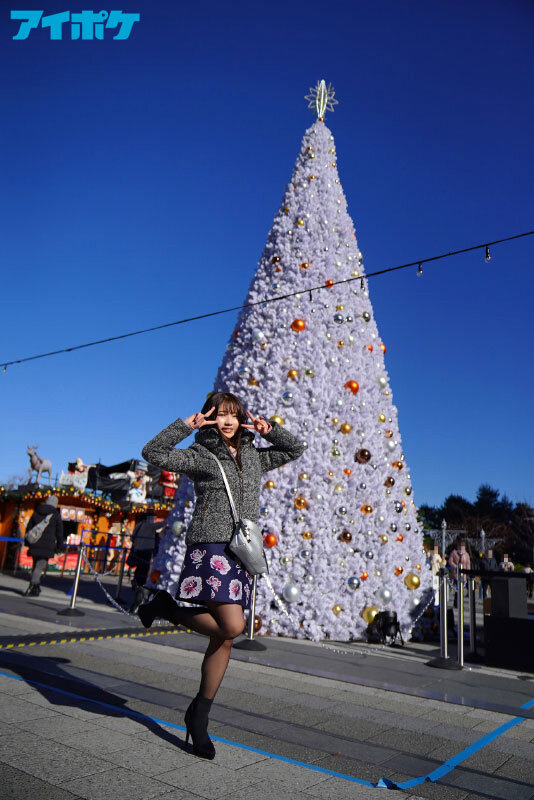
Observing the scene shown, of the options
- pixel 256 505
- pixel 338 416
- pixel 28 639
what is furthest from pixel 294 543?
pixel 256 505

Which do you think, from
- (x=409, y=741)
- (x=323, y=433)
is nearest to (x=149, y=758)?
(x=409, y=741)

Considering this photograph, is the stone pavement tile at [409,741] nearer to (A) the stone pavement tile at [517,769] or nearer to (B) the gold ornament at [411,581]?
(A) the stone pavement tile at [517,769]

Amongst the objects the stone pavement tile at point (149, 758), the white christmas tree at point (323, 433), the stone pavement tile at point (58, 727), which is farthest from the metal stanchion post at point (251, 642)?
the stone pavement tile at point (149, 758)

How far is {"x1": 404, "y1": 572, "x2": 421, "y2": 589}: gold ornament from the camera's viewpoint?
300 inches

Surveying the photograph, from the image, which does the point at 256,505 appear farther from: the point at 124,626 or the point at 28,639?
the point at 124,626

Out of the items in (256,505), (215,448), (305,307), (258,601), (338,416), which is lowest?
(258,601)

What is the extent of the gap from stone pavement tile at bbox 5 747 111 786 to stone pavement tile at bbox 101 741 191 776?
94 mm

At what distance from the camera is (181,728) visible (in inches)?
128

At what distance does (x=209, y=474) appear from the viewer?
303 cm

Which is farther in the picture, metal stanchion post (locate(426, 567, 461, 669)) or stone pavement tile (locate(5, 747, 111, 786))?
metal stanchion post (locate(426, 567, 461, 669))

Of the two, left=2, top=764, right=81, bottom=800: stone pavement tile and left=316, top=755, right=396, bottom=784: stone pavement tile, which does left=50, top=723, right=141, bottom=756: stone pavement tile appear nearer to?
left=2, top=764, right=81, bottom=800: stone pavement tile

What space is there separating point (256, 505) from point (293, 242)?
6186 mm

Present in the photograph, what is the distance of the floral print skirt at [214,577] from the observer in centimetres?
279

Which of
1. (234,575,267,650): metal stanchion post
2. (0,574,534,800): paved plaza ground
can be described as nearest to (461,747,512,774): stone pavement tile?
(0,574,534,800): paved plaza ground
